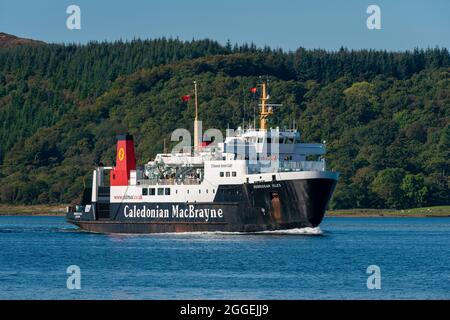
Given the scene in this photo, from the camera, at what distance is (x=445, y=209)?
167125 mm

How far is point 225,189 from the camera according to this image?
268 feet

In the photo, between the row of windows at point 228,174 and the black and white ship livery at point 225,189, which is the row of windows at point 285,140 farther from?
the row of windows at point 228,174

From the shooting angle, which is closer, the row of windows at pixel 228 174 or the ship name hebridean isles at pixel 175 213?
the row of windows at pixel 228 174

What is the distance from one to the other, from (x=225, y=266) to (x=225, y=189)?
20.3 meters

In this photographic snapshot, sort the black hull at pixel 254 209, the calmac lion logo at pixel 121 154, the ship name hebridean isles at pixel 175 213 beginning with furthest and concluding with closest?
the calmac lion logo at pixel 121 154 < the ship name hebridean isles at pixel 175 213 < the black hull at pixel 254 209

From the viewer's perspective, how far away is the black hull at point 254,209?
79.2 meters

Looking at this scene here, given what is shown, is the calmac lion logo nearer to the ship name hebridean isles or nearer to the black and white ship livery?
the black and white ship livery

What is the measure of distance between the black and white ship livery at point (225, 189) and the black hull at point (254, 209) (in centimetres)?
7

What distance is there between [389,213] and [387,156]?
2403 cm

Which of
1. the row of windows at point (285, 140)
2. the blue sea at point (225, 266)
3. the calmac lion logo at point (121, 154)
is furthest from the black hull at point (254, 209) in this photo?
the calmac lion logo at point (121, 154)

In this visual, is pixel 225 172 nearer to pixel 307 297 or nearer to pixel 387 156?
pixel 307 297

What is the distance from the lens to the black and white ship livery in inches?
3130
